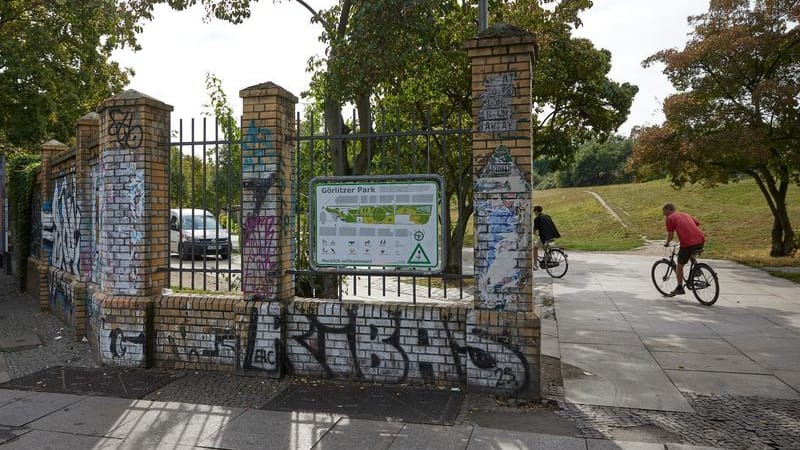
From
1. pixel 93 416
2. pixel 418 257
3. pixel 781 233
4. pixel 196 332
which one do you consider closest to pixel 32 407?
pixel 93 416

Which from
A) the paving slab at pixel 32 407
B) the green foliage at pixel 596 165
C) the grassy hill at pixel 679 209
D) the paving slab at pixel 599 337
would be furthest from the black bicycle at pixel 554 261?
the green foliage at pixel 596 165

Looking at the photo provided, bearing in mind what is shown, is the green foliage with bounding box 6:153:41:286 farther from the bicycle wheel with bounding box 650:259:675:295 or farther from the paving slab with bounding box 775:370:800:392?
the paving slab with bounding box 775:370:800:392

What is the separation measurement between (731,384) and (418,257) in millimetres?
3226

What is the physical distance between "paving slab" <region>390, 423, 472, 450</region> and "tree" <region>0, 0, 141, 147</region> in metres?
13.5

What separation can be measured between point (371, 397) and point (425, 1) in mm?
5225

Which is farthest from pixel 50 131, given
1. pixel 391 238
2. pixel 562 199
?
pixel 562 199

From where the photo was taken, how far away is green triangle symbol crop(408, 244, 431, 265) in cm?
522

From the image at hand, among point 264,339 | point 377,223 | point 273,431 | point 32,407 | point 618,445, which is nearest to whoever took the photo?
point 618,445

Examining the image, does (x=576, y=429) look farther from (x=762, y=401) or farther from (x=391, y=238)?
(x=391, y=238)

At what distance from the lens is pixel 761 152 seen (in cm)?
1470

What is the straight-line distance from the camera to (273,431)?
4.19m

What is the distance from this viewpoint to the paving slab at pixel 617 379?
15.8 ft

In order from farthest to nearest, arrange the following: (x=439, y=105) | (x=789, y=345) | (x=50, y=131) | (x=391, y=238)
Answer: (x=50, y=131)
(x=439, y=105)
(x=789, y=345)
(x=391, y=238)

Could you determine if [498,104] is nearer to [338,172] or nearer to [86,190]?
[338,172]
